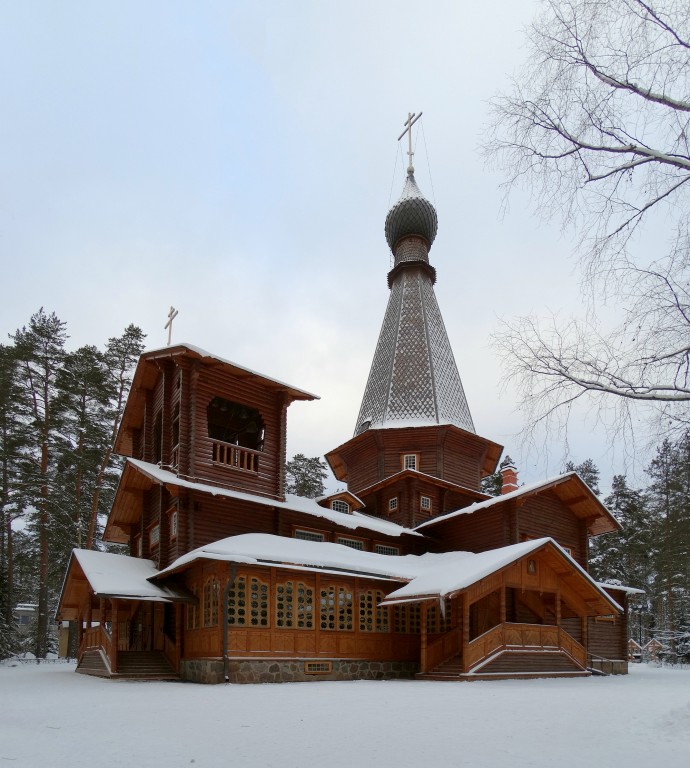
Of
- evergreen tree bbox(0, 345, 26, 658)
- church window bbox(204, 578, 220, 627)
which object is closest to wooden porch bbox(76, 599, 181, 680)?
church window bbox(204, 578, 220, 627)

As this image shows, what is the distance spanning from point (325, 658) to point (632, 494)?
2998 centimetres

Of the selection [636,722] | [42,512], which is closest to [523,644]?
[636,722]

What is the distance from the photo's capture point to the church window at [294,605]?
14852mm

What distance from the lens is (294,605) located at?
49.1ft

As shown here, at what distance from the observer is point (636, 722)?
7477 millimetres

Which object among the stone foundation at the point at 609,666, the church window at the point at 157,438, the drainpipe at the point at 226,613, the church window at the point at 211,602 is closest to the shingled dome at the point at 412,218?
the church window at the point at 157,438

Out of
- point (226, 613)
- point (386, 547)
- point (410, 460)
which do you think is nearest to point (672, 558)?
point (410, 460)

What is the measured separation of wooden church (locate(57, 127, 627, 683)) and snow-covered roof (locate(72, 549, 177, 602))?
2.0 inches

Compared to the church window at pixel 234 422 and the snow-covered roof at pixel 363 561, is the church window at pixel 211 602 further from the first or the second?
the church window at pixel 234 422

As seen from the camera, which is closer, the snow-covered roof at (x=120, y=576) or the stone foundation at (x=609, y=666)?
the snow-covered roof at (x=120, y=576)

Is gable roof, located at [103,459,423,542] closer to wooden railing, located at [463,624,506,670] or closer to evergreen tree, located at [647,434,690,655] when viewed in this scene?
wooden railing, located at [463,624,506,670]

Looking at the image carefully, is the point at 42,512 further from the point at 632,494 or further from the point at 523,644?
the point at 632,494

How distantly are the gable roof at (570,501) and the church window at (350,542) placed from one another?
2.40 meters

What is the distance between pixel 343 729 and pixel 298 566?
7.79 meters
